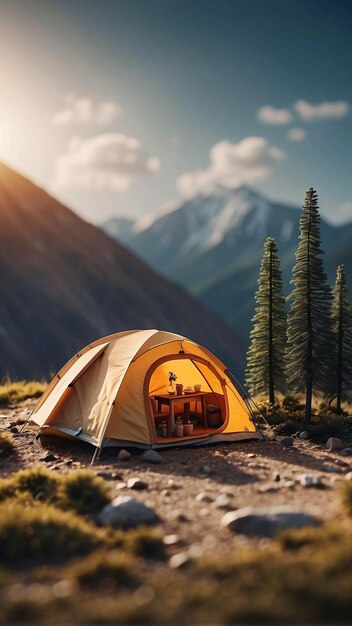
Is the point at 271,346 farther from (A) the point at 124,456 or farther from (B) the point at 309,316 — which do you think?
(A) the point at 124,456

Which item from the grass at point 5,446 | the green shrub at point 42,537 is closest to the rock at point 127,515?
the green shrub at point 42,537

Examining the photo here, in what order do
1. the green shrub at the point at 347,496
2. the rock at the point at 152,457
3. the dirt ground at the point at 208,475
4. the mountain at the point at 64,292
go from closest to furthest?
1. the green shrub at the point at 347,496
2. the dirt ground at the point at 208,475
3. the rock at the point at 152,457
4. the mountain at the point at 64,292

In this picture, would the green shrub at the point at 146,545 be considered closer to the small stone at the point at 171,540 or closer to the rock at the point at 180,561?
the small stone at the point at 171,540

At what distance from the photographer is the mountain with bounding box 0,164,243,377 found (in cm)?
7394

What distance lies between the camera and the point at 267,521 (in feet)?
26.0

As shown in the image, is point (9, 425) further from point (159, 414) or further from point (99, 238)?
point (99, 238)

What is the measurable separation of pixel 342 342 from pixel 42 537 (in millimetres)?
13756

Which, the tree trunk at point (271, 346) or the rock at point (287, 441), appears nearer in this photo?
the rock at point (287, 441)

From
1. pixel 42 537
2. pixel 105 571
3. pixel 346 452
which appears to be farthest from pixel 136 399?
pixel 105 571

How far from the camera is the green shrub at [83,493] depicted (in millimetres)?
9156

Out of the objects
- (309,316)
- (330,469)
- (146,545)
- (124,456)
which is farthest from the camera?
(309,316)

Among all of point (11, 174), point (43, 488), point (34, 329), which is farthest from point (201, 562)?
point (11, 174)

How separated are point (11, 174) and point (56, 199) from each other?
31.5 feet

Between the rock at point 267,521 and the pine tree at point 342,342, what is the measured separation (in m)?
11.4
